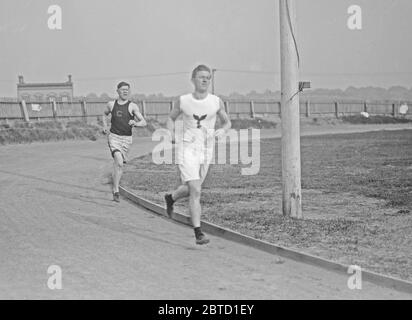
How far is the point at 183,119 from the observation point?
882 centimetres

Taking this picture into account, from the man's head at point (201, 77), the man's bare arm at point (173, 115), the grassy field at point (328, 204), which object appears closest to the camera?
the grassy field at point (328, 204)

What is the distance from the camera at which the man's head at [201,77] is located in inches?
338

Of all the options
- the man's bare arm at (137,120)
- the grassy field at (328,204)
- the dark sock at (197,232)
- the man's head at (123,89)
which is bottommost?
the grassy field at (328,204)

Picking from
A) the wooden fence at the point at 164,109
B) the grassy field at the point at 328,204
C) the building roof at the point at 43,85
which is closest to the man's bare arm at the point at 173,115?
the grassy field at the point at 328,204

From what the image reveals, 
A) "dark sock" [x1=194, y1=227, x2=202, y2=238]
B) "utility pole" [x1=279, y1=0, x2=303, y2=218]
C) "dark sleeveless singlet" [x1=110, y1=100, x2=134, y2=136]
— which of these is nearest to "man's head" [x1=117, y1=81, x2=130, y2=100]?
"dark sleeveless singlet" [x1=110, y1=100, x2=134, y2=136]

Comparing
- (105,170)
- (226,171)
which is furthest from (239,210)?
(105,170)

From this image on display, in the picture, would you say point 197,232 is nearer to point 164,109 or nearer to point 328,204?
point 328,204

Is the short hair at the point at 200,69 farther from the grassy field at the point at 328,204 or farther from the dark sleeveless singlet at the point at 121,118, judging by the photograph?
the dark sleeveless singlet at the point at 121,118

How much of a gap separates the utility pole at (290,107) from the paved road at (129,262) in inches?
58.5

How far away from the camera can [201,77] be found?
8.59 m

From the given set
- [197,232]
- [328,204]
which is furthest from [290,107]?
[328,204]

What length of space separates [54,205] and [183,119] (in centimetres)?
421

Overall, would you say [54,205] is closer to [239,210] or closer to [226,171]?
[239,210]

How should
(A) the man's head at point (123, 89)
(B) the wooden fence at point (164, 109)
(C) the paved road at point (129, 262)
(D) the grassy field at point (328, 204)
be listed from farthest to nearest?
1. (B) the wooden fence at point (164, 109)
2. (A) the man's head at point (123, 89)
3. (D) the grassy field at point (328, 204)
4. (C) the paved road at point (129, 262)
